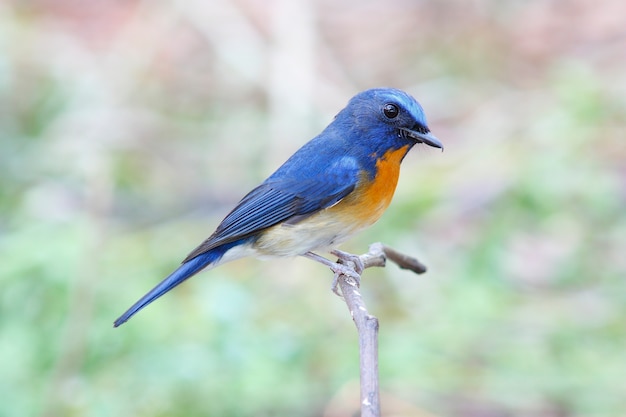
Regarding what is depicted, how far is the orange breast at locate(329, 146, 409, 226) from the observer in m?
3.37

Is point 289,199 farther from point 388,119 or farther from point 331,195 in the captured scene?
point 388,119

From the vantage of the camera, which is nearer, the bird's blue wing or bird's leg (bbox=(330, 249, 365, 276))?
bird's leg (bbox=(330, 249, 365, 276))

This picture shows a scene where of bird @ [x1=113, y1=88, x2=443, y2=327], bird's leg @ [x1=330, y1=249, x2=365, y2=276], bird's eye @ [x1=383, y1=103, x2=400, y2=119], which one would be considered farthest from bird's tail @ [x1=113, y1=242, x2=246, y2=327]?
bird's eye @ [x1=383, y1=103, x2=400, y2=119]

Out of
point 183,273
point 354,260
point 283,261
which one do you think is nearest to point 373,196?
point 354,260

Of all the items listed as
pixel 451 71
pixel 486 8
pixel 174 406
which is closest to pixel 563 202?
pixel 174 406

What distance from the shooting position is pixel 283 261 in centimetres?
475

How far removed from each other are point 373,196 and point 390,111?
0.32 meters

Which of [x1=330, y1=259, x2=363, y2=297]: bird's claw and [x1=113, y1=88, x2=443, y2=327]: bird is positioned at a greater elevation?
[x1=113, y1=88, x2=443, y2=327]: bird

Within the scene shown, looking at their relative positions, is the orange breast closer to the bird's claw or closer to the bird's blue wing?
the bird's blue wing

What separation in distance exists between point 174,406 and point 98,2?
25.6ft

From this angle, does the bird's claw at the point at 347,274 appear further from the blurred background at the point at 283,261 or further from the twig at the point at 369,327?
the blurred background at the point at 283,261

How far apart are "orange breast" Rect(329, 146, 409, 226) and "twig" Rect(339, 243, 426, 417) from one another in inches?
12.7

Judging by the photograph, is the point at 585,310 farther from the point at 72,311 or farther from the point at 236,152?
the point at 236,152

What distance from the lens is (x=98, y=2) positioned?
1051 centimetres
